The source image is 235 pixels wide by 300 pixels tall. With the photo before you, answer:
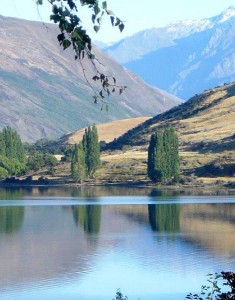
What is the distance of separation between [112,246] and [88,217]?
24.8 metres

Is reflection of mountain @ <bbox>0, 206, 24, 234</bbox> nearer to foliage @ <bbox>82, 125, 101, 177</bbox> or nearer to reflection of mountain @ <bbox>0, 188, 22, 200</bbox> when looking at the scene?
reflection of mountain @ <bbox>0, 188, 22, 200</bbox>

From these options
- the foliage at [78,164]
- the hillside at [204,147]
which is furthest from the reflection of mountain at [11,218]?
the hillside at [204,147]

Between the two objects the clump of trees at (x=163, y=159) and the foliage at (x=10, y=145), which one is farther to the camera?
the foliage at (x=10, y=145)

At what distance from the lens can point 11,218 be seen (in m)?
83.8

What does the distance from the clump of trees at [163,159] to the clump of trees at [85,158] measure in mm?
11682

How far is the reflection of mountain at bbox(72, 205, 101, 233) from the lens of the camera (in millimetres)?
77625

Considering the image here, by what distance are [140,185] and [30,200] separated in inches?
1419

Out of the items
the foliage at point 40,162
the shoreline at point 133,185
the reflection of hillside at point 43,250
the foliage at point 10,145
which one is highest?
the foliage at point 10,145

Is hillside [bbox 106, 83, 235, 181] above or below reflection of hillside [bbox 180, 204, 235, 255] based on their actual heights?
above

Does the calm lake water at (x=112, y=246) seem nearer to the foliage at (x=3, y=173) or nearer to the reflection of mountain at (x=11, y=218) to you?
the reflection of mountain at (x=11, y=218)

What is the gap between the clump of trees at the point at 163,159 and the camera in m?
136

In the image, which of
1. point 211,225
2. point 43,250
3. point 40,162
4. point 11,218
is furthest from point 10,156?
point 43,250

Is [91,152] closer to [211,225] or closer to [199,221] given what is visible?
→ [199,221]

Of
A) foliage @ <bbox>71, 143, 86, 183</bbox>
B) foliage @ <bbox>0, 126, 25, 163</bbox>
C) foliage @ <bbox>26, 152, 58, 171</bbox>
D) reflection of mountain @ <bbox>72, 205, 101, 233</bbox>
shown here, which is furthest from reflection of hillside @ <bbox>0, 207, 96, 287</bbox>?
A: foliage @ <bbox>0, 126, 25, 163</bbox>
